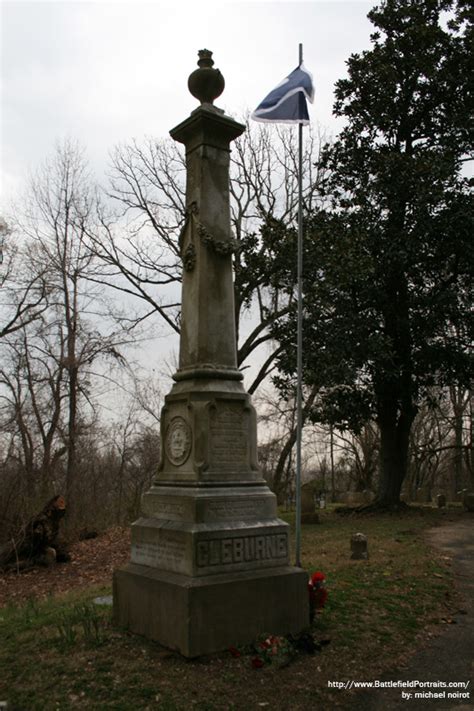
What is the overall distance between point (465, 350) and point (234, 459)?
13.0 metres

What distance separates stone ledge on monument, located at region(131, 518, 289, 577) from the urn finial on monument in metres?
4.60

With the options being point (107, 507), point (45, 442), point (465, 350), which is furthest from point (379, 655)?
point (45, 442)

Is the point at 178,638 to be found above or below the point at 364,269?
below

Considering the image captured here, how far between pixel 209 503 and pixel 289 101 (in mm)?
5371

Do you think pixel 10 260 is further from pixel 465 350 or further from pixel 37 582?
pixel 465 350

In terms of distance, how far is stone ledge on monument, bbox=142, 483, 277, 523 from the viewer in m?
5.45

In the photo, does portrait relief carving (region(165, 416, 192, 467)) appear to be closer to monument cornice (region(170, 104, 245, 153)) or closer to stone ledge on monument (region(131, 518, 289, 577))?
stone ledge on monument (region(131, 518, 289, 577))

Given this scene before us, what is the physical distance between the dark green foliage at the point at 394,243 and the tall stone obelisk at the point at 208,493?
30.8 ft

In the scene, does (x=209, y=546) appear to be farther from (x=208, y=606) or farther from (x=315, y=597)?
(x=315, y=597)

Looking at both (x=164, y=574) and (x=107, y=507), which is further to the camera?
(x=107, y=507)

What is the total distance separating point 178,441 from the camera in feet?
19.8

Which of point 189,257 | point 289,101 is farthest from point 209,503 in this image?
point 289,101

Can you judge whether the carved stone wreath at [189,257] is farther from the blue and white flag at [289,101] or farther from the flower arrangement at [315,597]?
the flower arrangement at [315,597]

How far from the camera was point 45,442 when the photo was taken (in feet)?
72.8
